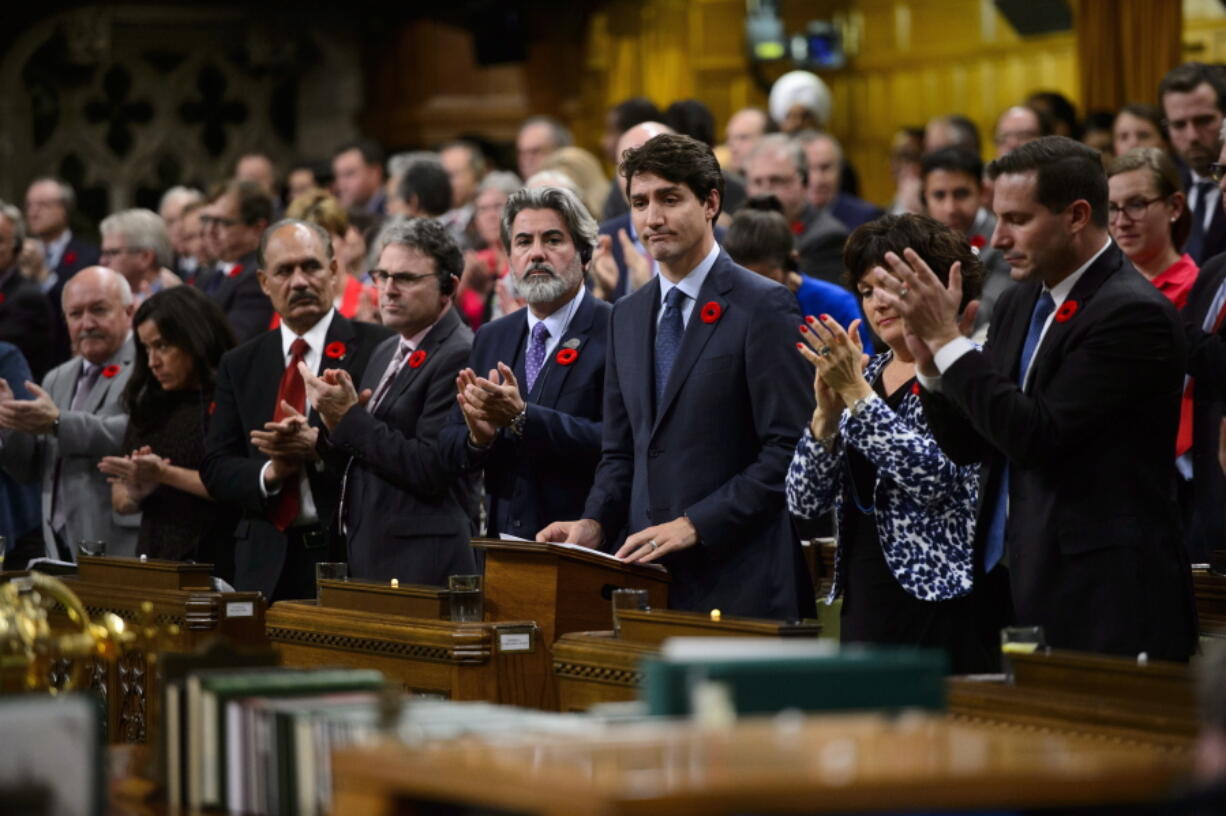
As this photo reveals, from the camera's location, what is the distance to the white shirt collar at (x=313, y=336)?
17.8 ft

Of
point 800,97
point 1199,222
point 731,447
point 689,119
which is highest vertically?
point 800,97

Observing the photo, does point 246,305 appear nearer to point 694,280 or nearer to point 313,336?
point 313,336

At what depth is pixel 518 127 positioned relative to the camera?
1228 centimetres

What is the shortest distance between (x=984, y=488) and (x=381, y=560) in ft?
5.57

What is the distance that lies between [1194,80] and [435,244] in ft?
8.59

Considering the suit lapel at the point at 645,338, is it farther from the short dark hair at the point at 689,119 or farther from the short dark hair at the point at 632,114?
the short dark hair at the point at 632,114

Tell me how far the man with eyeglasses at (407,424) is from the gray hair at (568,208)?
10.8 inches

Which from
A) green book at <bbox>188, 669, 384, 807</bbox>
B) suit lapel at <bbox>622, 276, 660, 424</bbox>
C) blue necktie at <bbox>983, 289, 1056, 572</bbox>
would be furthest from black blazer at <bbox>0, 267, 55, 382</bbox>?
green book at <bbox>188, 669, 384, 807</bbox>

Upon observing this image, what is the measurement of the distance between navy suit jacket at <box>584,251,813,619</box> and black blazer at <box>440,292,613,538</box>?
38 centimetres

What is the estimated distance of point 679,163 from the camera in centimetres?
442

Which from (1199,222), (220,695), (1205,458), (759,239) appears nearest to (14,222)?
(759,239)

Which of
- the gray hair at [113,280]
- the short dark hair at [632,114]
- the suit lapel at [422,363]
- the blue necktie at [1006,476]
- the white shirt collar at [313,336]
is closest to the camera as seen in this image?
the blue necktie at [1006,476]

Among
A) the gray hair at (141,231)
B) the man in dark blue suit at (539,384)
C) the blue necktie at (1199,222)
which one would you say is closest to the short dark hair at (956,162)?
the blue necktie at (1199,222)

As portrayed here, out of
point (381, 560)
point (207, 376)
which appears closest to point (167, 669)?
point (381, 560)
